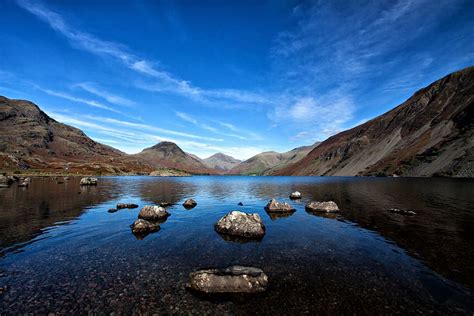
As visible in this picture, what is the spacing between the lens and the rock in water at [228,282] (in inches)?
490

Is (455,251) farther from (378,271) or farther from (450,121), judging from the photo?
(450,121)

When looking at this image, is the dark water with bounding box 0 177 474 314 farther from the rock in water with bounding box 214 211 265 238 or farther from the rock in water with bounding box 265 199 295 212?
the rock in water with bounding box 265 199 295 212

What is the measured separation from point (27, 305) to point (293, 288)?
1385 centimetres

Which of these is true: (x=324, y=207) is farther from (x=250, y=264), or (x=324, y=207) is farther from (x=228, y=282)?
(x=228, y=282)

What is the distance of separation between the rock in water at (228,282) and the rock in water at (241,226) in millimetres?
10464

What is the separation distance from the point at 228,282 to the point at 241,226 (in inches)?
454

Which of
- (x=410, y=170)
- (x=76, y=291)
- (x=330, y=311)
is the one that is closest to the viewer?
(x=330, y=311)

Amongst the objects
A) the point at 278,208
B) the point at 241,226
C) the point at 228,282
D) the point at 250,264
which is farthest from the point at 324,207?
the point at 228,282

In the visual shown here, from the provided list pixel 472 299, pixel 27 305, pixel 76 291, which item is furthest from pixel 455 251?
pixel 27 305

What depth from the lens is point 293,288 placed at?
12.8 m

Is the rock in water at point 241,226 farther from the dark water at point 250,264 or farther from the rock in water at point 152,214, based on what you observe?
the rock in water at point 152,214

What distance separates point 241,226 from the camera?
2405 cm

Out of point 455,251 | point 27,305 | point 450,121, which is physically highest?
point 450,121

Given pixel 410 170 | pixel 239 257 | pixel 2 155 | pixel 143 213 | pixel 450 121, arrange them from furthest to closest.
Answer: pixel 2 155
pixel 450 121
pixel 410 170
pixel 143 213
pixel 239 257
